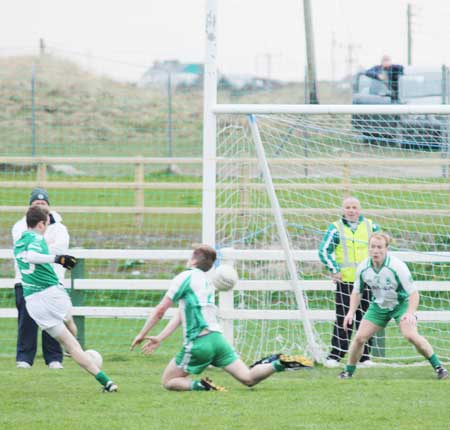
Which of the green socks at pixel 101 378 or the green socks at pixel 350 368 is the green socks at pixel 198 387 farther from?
the green socks at pixel 350 368

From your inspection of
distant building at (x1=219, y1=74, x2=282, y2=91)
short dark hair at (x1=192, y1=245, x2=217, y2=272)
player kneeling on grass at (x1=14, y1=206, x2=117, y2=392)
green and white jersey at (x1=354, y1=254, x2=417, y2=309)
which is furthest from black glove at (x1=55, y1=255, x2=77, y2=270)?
distant building at (x1=219, y1=74, x2=282, y2=91)

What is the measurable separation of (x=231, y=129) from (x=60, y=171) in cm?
1160

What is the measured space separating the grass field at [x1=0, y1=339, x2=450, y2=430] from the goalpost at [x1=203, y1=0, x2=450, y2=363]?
140 centimetres

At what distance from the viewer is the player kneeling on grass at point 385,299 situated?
9.85m

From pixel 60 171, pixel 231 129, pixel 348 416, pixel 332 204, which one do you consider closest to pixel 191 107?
pixel 60 171

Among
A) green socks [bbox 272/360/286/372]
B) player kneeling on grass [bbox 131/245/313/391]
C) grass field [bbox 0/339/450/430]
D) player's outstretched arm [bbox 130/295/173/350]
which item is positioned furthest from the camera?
player kneeling on grass [bbox 131/245/313/391]

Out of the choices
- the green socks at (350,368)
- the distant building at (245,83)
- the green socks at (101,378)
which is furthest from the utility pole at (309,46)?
the green socks at (101,378)

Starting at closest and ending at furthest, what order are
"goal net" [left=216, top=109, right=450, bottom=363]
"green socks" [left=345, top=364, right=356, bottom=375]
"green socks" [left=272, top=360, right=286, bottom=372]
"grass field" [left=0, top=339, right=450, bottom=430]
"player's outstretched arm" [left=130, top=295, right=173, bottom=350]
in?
1. "grass field" [left=0, top=339, right=450, bottom=430]
2. "player's outstretched arm" [left=130, top=295, right=173, bottom=350]
3. "green socks" [left=272, top=360, right=286, bottom=372]
4. "green socks" [left=345, top=364, right=356, bottom=375]
5. "goal net" [left=216, top=109, right=450, bottom=363]

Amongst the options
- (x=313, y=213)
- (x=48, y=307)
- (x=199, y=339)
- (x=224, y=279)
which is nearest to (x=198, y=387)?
(x=199, y=339)

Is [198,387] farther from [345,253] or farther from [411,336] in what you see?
[345,253]

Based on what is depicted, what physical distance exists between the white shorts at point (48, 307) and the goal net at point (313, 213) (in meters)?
2.61

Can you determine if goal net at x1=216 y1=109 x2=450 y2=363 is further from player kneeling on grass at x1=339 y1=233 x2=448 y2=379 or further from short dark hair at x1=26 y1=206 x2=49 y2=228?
short dark hair at x1=26 y1=206 x2=49 y2=228

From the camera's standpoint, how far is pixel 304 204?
14727mm

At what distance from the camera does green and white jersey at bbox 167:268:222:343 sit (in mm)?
9109
